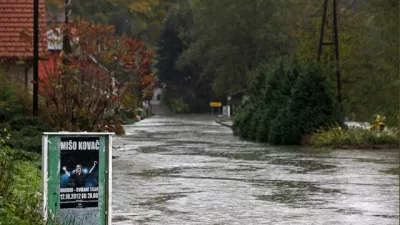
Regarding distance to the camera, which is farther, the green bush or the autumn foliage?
the autumn foliage

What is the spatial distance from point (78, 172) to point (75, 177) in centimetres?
7

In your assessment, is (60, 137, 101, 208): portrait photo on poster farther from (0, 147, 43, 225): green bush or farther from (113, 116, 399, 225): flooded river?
(113, 116, 399, 225): flooded river

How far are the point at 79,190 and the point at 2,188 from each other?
213 cm

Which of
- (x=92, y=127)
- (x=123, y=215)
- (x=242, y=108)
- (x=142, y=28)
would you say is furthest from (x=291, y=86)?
(x=142, y=28)

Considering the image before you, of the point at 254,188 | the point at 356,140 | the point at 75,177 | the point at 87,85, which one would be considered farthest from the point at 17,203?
the point at 356,140

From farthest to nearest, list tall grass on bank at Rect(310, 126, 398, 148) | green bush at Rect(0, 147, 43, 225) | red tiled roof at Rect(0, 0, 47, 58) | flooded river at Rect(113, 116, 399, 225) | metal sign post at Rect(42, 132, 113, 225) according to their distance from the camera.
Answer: tall grass on bank at Rect(310, 126, 398, 148), red tiled roof at Rect(0, 0, 47, 58), flooded river at Rect(113, 116, 399, 225), metal sign post at Rect(42, 132, 113, 225), green bush at Rect(0, 147, 43, 225)

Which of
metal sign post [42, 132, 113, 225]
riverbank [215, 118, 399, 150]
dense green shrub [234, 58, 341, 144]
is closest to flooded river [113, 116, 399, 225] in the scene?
metal sign post [42, 132, 113, 225]

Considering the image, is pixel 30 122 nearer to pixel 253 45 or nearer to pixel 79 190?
pixel 79 190

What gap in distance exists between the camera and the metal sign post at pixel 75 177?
10.9 meters

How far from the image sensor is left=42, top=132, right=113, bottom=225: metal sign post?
10.9m

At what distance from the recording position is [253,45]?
400 feet

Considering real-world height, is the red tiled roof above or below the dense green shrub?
above

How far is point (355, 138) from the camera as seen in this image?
39812mm

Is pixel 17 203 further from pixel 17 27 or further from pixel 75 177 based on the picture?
pixel 17 27
